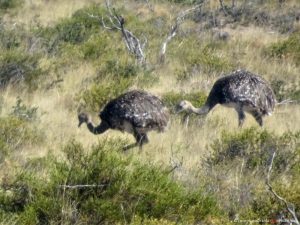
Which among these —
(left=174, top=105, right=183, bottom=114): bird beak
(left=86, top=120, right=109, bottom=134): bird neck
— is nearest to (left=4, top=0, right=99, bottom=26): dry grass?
(left=174, top=105, right=183, bottom=114): bird beak

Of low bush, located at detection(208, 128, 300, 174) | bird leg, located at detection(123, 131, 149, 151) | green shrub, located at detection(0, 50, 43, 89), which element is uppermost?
low bush, located at detection(208, 128, 300, 174)

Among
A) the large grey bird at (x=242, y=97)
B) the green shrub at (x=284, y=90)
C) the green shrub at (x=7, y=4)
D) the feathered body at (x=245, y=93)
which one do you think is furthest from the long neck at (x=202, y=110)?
the green shrub at (x=7, y=4)

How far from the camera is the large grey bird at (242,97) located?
8.42 meters

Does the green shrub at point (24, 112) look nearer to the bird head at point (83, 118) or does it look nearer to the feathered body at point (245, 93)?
the bird head at point (83, 118)

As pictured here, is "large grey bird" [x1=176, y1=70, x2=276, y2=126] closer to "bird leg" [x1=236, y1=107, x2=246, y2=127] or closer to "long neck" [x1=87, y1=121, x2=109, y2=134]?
"bird leg" [x1=236, y1=107, x2=246, y2=127]

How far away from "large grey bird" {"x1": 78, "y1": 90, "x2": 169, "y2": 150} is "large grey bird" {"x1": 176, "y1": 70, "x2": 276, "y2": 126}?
1440 millimetres

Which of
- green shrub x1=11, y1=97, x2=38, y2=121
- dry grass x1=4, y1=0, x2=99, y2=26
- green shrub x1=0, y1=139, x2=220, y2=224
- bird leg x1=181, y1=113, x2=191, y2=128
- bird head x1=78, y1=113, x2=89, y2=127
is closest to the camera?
green shrub x1=0, y1=139, x2=220, y2=224

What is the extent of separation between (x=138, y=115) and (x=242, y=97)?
72.9 inches

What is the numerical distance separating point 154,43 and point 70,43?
1.81 m

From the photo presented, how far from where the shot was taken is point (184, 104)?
28.3 ft

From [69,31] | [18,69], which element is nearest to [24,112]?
[18,69]

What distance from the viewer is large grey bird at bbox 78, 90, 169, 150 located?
7.08 metres

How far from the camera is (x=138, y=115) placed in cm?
707

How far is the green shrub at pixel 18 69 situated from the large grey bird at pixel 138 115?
127 inches
